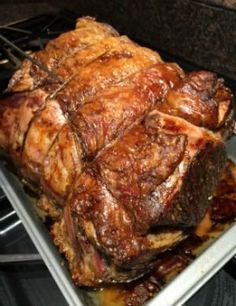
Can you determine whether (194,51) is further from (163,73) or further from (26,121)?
(26,121)

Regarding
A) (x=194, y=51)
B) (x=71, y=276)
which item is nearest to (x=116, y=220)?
(x=71, y=276)

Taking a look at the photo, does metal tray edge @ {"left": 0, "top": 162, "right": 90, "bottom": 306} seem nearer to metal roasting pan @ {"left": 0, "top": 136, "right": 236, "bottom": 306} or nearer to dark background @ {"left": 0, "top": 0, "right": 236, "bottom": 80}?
metal roasting pan @ {"left": 0, "top": 136, "right": 236, "bottom": 306}

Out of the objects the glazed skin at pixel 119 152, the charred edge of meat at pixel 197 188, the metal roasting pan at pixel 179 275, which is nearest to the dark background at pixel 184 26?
the glazed skin at pixel 119 152

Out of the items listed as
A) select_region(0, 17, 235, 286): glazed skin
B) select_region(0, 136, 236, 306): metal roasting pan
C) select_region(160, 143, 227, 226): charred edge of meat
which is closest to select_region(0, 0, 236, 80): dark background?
select_region(0, 17, 235, 286): glazed skin

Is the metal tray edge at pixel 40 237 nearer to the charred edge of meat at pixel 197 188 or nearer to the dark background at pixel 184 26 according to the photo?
the charred edge of meat at pixel 197 188

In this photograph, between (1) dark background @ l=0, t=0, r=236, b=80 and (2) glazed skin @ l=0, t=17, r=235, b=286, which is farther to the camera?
(1) dark background @ l=0, t=0, r=236, b=80

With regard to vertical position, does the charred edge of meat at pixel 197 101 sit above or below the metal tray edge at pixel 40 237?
above
